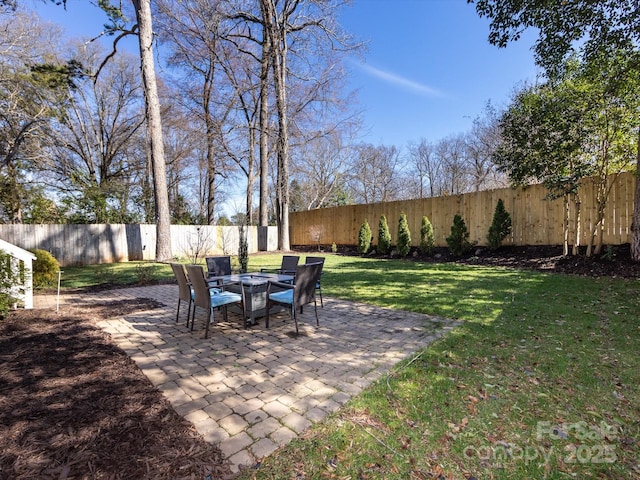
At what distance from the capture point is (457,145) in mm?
24297

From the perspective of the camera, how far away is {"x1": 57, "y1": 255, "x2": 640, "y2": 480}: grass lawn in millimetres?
1634

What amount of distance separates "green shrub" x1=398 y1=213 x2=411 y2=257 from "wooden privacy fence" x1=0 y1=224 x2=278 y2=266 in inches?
304

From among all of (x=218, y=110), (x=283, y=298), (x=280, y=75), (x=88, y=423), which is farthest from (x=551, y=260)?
(x=218, y=110)

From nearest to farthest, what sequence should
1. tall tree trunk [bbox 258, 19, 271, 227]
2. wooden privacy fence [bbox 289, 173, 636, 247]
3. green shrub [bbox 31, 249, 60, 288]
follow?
green shrub [bbox 31, 249, 60, 288] → wooden privacy fence [bbox 289, 173, 636, 247] → tall tree trunk [bbox 258, 19, 271, 227]

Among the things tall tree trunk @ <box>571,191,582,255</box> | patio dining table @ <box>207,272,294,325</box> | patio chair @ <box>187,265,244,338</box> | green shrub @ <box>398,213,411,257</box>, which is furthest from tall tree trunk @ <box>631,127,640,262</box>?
patio chair @ <box>187,265,244,338</box>

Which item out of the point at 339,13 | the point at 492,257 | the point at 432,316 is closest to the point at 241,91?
the point at 339,13

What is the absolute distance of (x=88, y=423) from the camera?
1939 millimetres

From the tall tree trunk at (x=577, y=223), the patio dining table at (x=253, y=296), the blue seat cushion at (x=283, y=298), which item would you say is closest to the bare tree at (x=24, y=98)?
the patio dining table at (x=253, y=296)

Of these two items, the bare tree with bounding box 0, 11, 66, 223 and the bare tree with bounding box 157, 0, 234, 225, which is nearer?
the bare tree with bounding box 0, 11, 66, 223

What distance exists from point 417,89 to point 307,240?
10228 mm

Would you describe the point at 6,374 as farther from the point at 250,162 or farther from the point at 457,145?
the point at 457,145

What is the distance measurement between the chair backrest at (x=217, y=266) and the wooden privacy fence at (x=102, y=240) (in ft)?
13.2

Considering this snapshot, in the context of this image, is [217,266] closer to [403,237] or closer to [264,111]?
[403,237]

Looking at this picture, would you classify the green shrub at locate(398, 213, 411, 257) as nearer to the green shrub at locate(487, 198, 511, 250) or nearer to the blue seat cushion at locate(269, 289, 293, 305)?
the green shrub at locate(487, 198, 511, 250)
